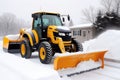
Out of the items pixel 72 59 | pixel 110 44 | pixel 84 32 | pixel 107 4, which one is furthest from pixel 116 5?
pixel 72 59

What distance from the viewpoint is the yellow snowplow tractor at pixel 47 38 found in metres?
7.85

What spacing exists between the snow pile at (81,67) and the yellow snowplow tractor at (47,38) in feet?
3.81

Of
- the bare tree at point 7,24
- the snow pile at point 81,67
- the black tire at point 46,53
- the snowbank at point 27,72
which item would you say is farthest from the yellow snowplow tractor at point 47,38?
the bare tree at point 7,24

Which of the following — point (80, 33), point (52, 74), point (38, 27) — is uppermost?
point (38, 27)

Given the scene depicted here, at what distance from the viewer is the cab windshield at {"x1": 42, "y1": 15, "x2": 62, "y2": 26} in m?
8.90

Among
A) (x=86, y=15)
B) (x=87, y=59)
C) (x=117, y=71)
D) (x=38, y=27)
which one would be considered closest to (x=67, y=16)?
(x=38, y=27)

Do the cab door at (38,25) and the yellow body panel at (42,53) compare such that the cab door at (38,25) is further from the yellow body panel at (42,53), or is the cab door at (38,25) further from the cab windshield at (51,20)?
the yellow body panel at (42,53)

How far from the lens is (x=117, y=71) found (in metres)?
7.02

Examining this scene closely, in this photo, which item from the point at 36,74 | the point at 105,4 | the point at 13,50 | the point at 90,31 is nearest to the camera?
the point at 36,74

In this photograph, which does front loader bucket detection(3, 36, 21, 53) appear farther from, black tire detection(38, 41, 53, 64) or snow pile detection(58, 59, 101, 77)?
snow pile detection(58, 59, 101, 77)

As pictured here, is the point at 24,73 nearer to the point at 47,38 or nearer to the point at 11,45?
the point at 47,38

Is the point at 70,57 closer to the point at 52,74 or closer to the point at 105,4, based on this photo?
the point at 52,74

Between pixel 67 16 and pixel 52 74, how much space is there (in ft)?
14.0

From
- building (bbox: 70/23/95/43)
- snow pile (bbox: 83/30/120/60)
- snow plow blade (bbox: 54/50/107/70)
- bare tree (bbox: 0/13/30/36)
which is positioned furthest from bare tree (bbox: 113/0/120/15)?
Result: bare tree (bbox: 0/13/30/36)
